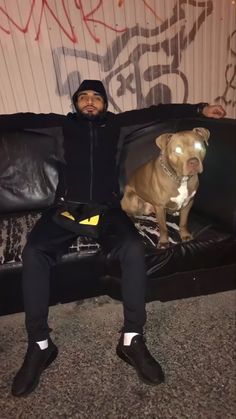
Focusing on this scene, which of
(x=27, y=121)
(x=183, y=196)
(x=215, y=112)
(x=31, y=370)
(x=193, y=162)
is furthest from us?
(x=27, y=121)

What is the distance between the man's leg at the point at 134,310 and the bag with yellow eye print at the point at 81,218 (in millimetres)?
230

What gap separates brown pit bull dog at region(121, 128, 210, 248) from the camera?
2.12 metres

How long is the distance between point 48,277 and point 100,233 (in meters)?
0.46

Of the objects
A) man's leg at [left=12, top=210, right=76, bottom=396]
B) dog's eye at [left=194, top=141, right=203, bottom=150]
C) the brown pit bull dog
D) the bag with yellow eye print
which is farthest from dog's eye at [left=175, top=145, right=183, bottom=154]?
man's leg at [left=12, top=210, right=76, bottom=396]

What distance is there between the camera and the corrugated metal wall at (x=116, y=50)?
118 inches

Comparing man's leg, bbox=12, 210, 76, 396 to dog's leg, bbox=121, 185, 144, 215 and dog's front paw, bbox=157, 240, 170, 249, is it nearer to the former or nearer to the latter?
dog's front paw, bbox=157, 240, 170, 249

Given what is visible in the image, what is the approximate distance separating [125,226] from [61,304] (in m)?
0.90

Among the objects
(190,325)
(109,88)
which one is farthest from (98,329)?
(109,88)

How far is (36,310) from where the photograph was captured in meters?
1.84

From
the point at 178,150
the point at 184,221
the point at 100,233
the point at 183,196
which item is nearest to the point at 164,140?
the point at 178,150

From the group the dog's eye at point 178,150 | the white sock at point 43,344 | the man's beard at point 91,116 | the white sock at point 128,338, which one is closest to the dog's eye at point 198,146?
the dog's eye at point 178,150

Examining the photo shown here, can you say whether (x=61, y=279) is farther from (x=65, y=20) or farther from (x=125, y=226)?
(x=65, y=20)

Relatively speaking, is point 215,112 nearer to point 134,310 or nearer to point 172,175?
point 172,175

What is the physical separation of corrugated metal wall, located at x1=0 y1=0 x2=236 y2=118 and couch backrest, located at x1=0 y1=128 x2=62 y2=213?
613 millimetres
